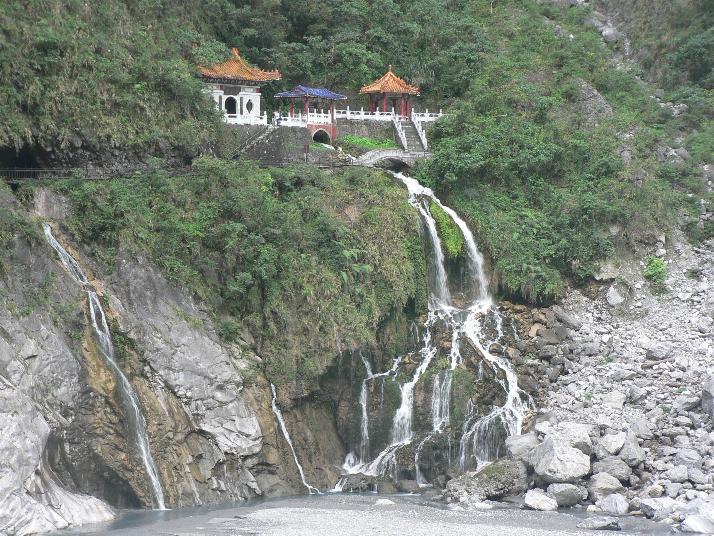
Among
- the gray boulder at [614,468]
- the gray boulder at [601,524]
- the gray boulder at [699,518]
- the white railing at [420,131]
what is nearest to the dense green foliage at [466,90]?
the white railing at [420,131]

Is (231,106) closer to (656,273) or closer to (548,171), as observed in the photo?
(548,171)

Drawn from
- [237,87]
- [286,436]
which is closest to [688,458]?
[286,436]

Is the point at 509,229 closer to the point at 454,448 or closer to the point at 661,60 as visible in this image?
the point at 454,448

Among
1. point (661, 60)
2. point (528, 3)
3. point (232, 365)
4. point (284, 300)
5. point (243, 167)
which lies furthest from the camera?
point (528, 3)

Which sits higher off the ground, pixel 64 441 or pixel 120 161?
pixel 120 161

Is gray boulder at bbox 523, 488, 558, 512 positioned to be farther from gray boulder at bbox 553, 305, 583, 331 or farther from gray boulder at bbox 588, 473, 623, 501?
gray boulder at bbox 553, 305, 583, 331

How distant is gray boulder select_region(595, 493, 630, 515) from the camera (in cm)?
2964

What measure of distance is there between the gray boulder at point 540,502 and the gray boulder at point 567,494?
241 millimetres

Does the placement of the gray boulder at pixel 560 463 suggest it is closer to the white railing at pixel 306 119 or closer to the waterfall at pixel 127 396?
the waterfall at pixel 127 396

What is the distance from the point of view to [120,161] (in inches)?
1508

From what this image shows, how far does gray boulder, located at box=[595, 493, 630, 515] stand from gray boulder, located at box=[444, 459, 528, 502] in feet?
8.51

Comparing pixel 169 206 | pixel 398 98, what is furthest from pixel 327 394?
pixel 398 98

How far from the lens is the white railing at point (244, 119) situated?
4534cm

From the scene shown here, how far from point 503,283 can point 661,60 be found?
24.1 m
